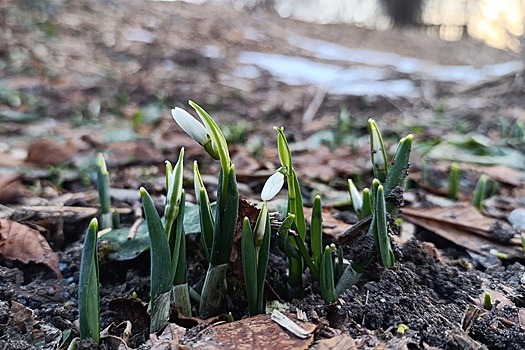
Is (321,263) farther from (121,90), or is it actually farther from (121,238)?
(121,90)

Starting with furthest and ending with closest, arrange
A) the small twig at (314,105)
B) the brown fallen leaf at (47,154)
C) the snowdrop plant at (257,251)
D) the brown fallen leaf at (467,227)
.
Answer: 1. the small twig at (314,105)
2. the brown fallen leaf at (47,154)
3. the brown fallen leaf at (467,227)
4. the snowdrop plant at (257,251)

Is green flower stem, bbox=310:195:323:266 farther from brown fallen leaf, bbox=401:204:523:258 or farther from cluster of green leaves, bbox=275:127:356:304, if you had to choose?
brown fallen leaf, bbox=401:204:523:258

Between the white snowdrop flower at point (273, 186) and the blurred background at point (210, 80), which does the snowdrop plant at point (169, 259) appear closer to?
the white snowdrop flower at point (273, 186)

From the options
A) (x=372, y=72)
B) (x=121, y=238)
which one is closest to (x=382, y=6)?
(x=372, y=72)

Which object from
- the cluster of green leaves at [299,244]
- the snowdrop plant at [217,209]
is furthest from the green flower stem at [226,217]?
the cluster of green leaves at [299,244]

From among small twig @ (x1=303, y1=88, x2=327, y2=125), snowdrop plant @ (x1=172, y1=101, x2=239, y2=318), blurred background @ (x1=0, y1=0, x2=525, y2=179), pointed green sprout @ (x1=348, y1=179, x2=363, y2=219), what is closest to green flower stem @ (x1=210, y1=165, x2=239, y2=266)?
snowdrop plant @ (x1=172, y1=101, x2=239, y2=318)

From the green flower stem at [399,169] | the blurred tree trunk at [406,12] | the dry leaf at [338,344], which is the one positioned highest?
the blurred tree trunk at [406,12]
